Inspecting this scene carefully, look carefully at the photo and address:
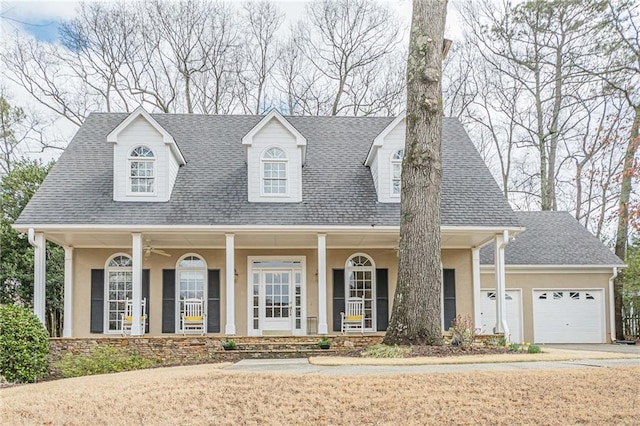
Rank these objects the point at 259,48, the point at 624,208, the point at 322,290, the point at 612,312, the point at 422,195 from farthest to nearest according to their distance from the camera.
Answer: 1. the point at 259,48
2. the point at 624,208
3. the point at 612,312
4. the point at 322,290
5. the point at 422,195

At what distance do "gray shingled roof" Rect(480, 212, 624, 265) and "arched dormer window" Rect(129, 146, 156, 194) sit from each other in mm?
10281

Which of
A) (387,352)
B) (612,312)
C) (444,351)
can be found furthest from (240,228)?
(612,312)

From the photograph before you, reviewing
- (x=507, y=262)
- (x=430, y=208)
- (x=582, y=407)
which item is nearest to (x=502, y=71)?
(x=507, y=262)

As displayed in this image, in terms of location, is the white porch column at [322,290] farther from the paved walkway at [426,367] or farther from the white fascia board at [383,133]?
the paved walkway at [426,367]

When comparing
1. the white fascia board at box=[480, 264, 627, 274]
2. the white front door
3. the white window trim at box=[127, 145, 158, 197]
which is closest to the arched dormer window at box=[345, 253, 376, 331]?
the white front door

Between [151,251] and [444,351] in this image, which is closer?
[444,351]

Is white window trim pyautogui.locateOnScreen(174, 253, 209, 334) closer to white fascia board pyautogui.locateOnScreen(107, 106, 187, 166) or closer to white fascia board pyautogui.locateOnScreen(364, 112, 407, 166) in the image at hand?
white fascia board pyautogui.locateOnScreen(107, 106, 187, 166)

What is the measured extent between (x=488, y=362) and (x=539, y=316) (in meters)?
11.4

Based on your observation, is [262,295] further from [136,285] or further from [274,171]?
[136,285]

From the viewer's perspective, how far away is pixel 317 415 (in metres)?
6.46

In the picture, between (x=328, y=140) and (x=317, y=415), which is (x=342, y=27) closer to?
(x=328, y=140)

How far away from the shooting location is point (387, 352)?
33.4ft

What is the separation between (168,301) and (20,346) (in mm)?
4403

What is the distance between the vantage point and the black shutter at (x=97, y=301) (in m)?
16.2
